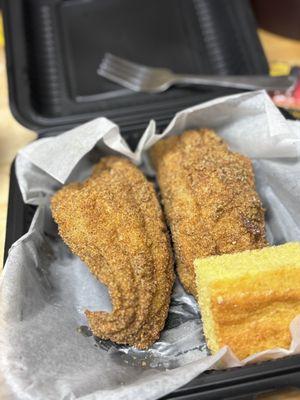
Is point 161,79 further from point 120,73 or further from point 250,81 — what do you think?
point 250,81

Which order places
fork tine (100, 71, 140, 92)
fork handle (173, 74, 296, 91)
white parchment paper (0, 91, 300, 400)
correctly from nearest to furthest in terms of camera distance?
white parchment paper (0, 91, 300, 400), fork handle (173, 74, 296, 91), fork tine (100, 71, 140, 92)

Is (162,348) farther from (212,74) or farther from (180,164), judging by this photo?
(212,74)

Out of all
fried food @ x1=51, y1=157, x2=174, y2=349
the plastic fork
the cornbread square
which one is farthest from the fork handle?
the cornbread square

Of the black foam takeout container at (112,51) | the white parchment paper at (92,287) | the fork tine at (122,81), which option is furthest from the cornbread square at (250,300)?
the fork tine at (122,81)

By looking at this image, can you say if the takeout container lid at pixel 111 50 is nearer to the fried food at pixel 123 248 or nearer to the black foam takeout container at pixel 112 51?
the black foam takeout container at pixel 112 51

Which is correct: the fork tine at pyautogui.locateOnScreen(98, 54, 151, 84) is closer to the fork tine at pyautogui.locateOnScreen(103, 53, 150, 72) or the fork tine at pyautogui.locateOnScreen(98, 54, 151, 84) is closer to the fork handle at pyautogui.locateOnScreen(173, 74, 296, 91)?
the fork tine at pyautogui.locateOnScreen(103, 53, 150, 72)

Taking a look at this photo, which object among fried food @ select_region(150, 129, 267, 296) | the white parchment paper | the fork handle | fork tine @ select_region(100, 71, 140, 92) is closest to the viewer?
the white parchment paper
